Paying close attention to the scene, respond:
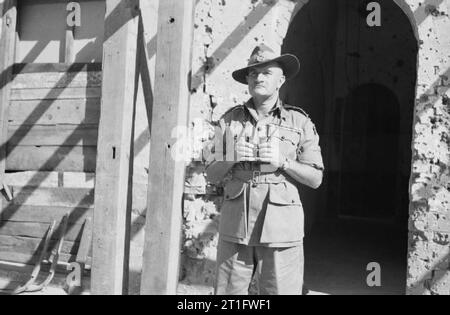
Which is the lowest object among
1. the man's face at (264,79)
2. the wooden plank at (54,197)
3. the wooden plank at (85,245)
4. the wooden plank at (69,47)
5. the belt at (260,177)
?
the wooden plank at (85,245)

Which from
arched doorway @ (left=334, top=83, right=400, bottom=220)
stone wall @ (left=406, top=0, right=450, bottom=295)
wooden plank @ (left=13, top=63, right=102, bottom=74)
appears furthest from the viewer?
arched doorway @ (left=334, top=83, right=400, bottom=220)

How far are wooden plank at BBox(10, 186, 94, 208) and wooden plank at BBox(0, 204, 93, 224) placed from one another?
0.14 feet

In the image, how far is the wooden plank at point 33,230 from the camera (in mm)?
5176

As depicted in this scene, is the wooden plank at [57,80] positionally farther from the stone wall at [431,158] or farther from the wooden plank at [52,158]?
the stone wall at [431,158]

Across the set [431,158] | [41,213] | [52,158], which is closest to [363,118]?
[431,158]

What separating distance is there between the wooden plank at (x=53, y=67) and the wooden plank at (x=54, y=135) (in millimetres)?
615

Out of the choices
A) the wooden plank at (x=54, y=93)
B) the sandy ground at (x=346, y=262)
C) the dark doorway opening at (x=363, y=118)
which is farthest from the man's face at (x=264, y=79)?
the dark doorway opening at (x=363, y=118)

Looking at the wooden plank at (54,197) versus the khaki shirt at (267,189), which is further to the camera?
the wooden plank at (54,197)

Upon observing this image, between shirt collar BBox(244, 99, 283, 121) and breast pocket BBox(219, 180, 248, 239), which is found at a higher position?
shirt collar BBox(244, 99, 283, 121)

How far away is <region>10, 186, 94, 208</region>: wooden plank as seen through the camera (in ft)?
17.0

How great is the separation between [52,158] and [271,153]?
133 inches

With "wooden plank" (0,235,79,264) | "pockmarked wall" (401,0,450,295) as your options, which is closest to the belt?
"pockmarked wall" (401,0,450,295)

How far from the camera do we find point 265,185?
2.85m

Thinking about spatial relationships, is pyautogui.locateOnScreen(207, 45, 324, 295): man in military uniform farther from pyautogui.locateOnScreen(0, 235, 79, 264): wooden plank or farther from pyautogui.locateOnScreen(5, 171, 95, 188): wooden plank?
pyautogui.locateOnScreen(0, 235, 79, 264): wooden plank
